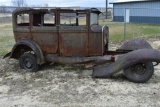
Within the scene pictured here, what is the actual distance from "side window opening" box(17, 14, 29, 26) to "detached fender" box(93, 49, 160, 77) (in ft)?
9.27

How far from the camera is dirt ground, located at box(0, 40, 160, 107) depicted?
18.1 feet

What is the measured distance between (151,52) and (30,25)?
348 cm

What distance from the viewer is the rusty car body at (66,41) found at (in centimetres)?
741

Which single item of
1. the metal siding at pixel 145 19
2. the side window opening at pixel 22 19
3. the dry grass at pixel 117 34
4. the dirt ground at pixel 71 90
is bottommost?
the dirt ground at pixel 71 90

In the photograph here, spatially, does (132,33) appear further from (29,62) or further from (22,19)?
(29,62)

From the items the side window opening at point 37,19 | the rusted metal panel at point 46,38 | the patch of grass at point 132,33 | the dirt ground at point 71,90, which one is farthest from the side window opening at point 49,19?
the patch of grass at point 132,33

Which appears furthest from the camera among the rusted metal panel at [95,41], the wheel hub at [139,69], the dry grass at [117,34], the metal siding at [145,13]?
the metal siding at [145,13]

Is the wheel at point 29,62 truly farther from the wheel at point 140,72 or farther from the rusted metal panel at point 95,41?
the wheel at point 140,72

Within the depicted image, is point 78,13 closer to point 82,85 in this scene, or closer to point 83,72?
point 83,72

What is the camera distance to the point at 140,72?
6.82m

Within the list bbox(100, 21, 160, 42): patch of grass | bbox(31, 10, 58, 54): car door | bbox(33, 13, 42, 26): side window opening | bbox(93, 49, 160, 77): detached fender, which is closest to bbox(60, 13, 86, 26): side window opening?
bbox(31, 10, 58, 54): car door

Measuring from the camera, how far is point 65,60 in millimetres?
7738

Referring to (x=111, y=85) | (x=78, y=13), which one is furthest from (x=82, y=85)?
(x=78, y=13)

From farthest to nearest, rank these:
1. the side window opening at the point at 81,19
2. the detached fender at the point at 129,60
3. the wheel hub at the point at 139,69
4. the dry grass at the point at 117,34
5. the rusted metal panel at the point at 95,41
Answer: the dry grass at the point at 117,34, the side window opening at the point at 81,19, the rusted metal panel at the point at 95,41, the wheel hub at the point at 139,69, the detached fender at the point at 129,60
